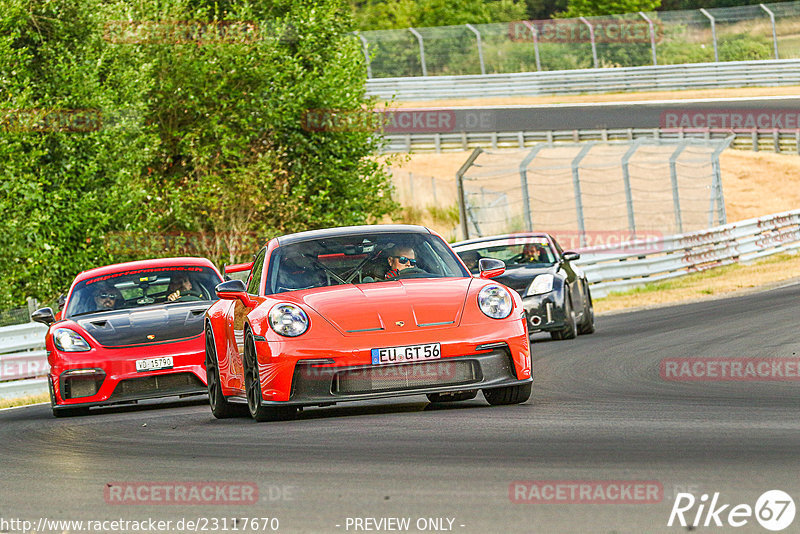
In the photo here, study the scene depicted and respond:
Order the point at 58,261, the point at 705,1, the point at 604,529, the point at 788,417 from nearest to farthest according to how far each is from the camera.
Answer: the point at 604,529 → the point at 788,417 → the point at 58,261 → the point at 705,1

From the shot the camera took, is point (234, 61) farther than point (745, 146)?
No

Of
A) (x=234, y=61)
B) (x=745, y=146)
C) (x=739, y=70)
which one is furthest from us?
(x=739, y=70)

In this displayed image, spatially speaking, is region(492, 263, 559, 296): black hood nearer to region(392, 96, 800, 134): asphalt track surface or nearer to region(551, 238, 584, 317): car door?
region(551, 238, 584, 317): car door

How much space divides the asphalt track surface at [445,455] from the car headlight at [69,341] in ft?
2.71

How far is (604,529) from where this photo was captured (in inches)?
193

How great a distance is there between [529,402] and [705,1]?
7399 centimetres

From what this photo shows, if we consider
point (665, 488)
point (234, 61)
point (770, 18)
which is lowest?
point (770, 18)

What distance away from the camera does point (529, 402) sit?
928 centimetres

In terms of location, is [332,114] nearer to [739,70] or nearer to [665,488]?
[739,70]

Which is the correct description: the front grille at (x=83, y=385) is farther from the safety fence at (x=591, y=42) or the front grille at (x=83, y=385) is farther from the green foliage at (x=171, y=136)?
the safety fence at (x=591, y=42)

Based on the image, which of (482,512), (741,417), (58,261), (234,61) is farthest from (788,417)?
(234,61)

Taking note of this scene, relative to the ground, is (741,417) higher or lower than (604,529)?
lower

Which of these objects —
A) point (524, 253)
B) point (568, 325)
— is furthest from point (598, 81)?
point (568, 325)

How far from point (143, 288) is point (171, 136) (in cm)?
1546
